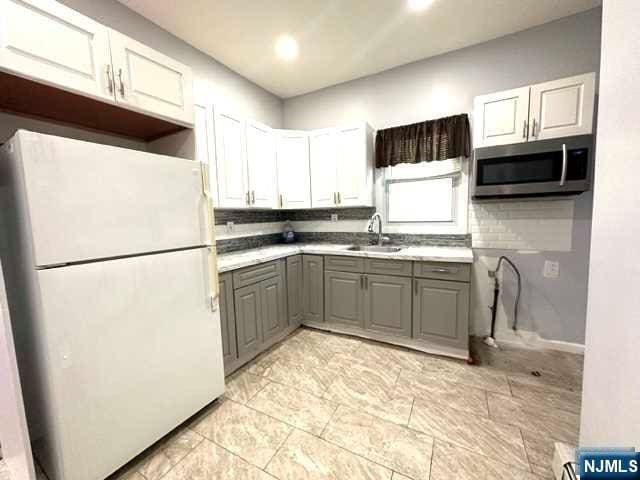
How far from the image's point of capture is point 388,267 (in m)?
2.36

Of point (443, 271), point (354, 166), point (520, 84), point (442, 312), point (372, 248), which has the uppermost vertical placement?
point (520, 84)

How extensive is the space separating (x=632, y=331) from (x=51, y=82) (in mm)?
2329

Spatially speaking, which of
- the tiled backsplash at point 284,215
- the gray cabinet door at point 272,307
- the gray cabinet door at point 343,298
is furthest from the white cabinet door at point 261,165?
the gray cabinet door at point 343,298

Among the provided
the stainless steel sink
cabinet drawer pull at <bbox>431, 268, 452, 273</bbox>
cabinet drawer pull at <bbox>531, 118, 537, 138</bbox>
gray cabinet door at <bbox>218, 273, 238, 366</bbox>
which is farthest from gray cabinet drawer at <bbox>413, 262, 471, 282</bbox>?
gray cabinet door at <bbox>218, 273, 238, 366</bbox>

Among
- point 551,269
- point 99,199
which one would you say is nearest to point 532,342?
point 551,269

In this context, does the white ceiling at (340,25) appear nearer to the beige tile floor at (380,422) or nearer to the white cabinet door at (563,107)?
the white cabinet door at (563,107)

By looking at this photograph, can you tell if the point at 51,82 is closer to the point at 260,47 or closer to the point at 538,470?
the point at 260,47

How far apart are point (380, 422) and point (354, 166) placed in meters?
2.24

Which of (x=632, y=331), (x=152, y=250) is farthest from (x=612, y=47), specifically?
(x=152, y=250)

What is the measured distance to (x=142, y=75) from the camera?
1468 millimetres

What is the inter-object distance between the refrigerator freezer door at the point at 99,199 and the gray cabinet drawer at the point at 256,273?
0.66 metres

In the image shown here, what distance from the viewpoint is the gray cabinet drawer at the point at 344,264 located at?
2494mm

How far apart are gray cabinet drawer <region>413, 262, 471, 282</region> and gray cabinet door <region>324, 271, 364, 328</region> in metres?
0.56

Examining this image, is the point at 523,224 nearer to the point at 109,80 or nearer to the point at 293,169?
the point at 293,169
